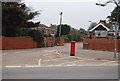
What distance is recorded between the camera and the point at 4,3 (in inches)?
1275

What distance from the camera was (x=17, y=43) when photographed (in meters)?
34.7

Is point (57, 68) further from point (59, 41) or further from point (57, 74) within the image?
point (59, 41)

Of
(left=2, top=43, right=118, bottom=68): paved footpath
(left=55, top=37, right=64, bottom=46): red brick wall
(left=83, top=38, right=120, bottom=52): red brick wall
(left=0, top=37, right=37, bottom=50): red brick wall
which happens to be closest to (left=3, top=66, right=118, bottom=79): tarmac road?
(left=2, top=43, right=118, bottom=68): paved footpath

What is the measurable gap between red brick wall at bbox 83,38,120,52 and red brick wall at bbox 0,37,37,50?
29.8 ft

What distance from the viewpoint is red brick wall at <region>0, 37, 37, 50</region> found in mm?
32188

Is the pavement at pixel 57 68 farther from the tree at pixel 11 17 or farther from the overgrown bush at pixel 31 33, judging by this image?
the overgrown bush at pixel 31 33

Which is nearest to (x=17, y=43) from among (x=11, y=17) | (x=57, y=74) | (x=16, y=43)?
(x=16, y=43)

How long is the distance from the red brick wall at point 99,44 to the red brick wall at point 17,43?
9098mm

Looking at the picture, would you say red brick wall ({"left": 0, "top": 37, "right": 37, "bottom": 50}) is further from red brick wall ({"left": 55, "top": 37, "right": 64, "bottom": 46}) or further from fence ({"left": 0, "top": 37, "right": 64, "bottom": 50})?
red brick wall ({"left": 55, "top": 37, "right": 64, "bottom": 46})

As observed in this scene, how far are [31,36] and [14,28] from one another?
6144mm

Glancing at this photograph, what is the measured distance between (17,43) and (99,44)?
13187 millimetres

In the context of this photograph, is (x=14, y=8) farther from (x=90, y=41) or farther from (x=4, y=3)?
(x=90, y=41)

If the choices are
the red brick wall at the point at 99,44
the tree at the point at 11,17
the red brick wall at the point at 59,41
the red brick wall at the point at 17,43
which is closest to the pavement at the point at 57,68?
the tree at the point at 11,17

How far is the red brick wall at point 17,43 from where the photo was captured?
3219cm
